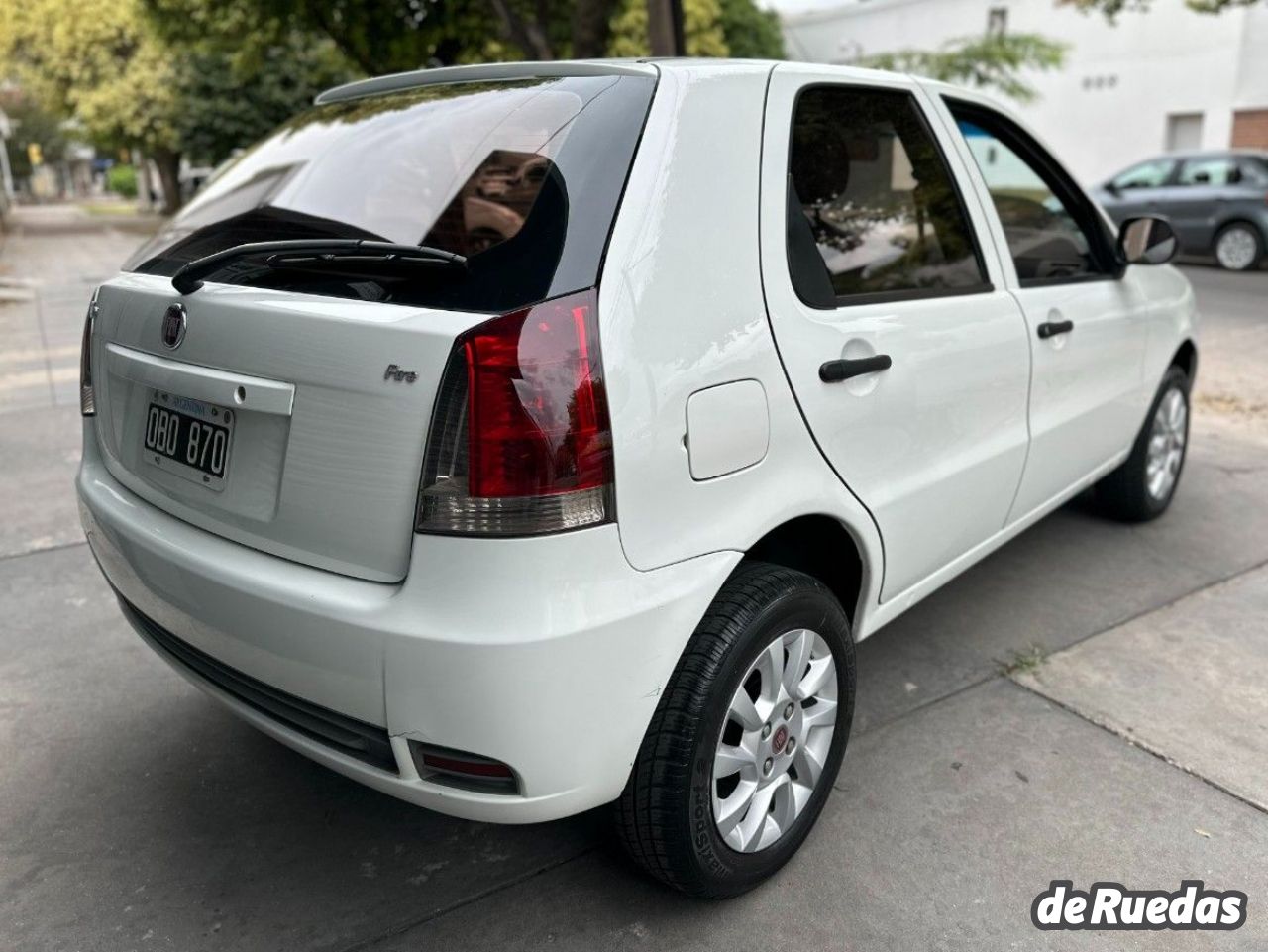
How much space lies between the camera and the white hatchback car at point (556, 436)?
1732mm

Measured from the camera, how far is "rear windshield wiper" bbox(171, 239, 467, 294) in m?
1.86

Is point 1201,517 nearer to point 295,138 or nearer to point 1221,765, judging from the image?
point 1221,765

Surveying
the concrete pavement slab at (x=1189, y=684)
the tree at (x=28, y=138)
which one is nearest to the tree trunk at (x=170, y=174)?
the concrete pavement slab at (x=1189, y=684)

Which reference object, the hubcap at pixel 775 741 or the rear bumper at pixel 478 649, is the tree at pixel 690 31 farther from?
the rear bumper at pixel 478 649

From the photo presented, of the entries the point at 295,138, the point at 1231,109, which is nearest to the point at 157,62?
the point at 1231,109

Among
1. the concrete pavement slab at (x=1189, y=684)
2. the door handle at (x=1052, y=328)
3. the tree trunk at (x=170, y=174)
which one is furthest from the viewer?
the tree trunk at (x=170, y=174)

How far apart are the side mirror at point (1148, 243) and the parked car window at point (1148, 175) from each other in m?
13.1

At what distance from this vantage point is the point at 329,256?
74.8 inches

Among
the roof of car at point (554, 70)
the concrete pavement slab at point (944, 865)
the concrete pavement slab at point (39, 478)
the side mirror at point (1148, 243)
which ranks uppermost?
the roof of car at point (554, 70)

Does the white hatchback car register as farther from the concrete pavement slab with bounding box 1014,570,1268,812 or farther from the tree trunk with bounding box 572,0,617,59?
the tree trunk with bounding box 572,0,617,59

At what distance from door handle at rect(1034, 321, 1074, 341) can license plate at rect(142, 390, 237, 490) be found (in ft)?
7.33

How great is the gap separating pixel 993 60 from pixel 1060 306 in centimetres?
2606

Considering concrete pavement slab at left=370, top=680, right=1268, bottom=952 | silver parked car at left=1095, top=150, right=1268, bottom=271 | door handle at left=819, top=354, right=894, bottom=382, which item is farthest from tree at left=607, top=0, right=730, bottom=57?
concrete pavement slab at left=370, top=680, right=1268, bottom=952

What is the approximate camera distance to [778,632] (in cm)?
211
